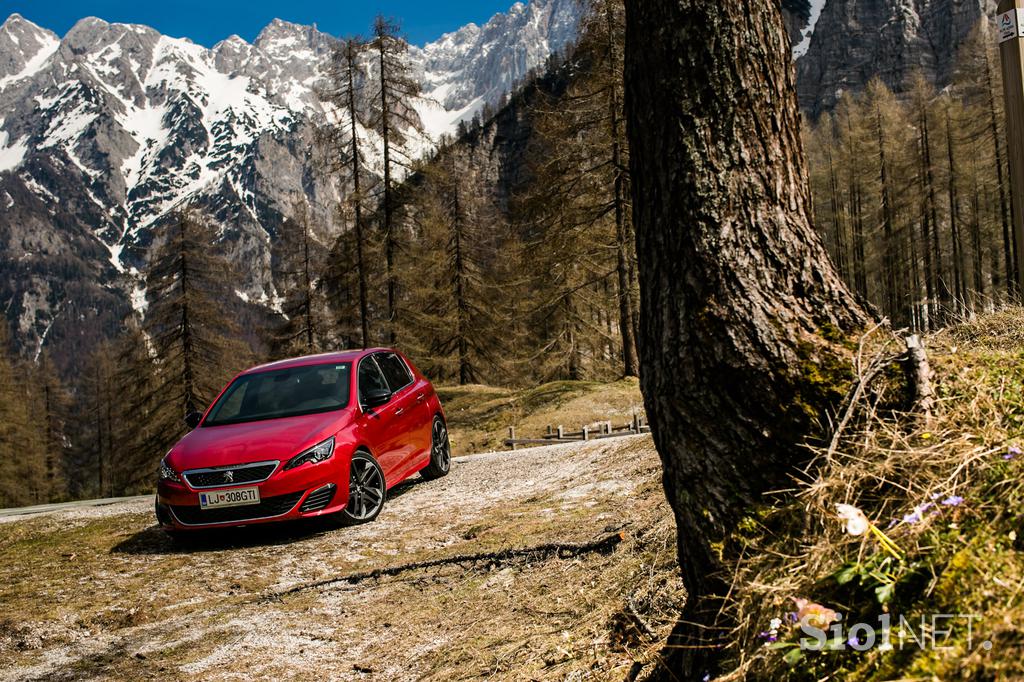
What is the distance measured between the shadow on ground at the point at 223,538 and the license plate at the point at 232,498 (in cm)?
36

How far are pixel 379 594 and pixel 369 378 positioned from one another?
3.68 meters

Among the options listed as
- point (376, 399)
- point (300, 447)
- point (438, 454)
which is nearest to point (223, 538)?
point (300, 447)

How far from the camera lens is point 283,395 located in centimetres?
782

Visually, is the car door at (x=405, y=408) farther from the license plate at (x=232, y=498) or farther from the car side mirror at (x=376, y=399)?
the license plate at (x=232, y=498)

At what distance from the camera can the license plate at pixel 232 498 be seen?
6395mm

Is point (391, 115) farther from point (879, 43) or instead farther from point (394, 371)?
point (879, 43)

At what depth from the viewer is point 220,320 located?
102 ft

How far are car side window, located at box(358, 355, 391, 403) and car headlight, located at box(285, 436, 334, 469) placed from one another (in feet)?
3.58

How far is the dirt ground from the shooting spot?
3652 millimetres

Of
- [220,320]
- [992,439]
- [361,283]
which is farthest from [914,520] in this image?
[220,320]

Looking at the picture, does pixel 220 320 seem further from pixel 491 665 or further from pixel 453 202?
pixel 491 665

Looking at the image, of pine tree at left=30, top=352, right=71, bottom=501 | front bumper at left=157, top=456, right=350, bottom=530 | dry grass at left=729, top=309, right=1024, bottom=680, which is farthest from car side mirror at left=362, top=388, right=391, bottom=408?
pine tree at left=30, top=352, right=71, bottom=501

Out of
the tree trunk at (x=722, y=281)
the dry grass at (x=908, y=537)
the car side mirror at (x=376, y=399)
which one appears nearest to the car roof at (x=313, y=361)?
the car side mirror at (x=376, y=399)

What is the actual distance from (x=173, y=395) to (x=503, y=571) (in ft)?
96.4
